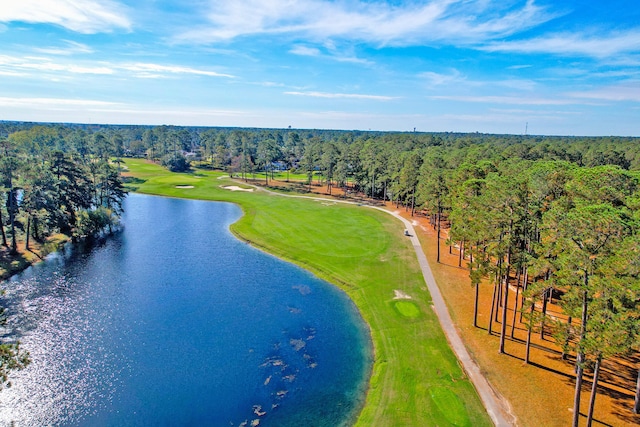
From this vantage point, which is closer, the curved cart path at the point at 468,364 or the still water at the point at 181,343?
the curved cart path at the point at 468,364

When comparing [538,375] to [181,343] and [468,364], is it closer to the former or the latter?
[468,364]

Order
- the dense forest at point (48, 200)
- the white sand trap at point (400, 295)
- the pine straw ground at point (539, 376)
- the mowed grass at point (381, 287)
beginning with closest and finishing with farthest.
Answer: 1. the pine straw ground at point (539, 376)
2. the mowed grass at point (381, 287)
3. the white sand trap at point (400, 295)
4. the dense forest at point (48, 200)

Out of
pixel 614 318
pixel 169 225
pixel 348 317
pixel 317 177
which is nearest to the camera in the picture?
pixel 614 318

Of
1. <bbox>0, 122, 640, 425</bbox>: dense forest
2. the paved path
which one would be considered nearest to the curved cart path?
the paved path

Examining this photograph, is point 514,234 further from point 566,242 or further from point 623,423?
point 623,423

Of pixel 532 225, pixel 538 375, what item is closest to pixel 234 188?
pixel 532 225

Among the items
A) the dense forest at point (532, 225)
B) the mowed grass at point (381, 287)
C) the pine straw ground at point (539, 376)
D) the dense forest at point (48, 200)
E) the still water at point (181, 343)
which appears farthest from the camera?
the dense forest at point (48, 200)

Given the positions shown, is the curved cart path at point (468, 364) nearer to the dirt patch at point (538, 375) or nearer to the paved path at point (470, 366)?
the paved path at point (470, 366)

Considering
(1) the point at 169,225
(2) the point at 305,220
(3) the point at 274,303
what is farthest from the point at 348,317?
(1) the point at 169,225

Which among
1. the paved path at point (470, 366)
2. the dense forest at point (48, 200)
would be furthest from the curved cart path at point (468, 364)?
the dense forest at point (48, 200)
